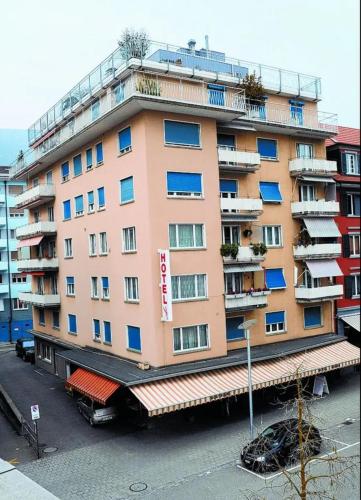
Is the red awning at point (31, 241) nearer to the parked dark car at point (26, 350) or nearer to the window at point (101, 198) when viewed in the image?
the window at point (101, 198)

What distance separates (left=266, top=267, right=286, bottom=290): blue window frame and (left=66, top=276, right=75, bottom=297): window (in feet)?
45.5

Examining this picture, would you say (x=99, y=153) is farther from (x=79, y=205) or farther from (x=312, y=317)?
(x=312, y=317)

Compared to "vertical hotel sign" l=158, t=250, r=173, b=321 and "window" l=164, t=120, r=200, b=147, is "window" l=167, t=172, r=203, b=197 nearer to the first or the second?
"window" l=164, t=120, r=200, b=147

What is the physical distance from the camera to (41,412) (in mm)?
27641

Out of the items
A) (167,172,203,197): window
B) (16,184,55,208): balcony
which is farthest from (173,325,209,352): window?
(16,184,55,208): balcony

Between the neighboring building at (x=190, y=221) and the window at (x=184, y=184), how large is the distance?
6 centimetres

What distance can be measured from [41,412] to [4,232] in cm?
3212

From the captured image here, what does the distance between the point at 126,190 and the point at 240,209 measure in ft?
20.8

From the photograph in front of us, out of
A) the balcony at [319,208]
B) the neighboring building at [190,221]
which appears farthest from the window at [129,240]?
the balcony at [319,208]

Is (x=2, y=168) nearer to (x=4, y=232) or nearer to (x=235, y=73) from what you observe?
(x=4, y=232)

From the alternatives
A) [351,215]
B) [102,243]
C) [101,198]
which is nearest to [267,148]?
[101,198]

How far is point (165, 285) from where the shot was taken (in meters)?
23.3

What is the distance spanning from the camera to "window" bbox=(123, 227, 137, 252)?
2571cm

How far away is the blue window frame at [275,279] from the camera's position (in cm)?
2886
